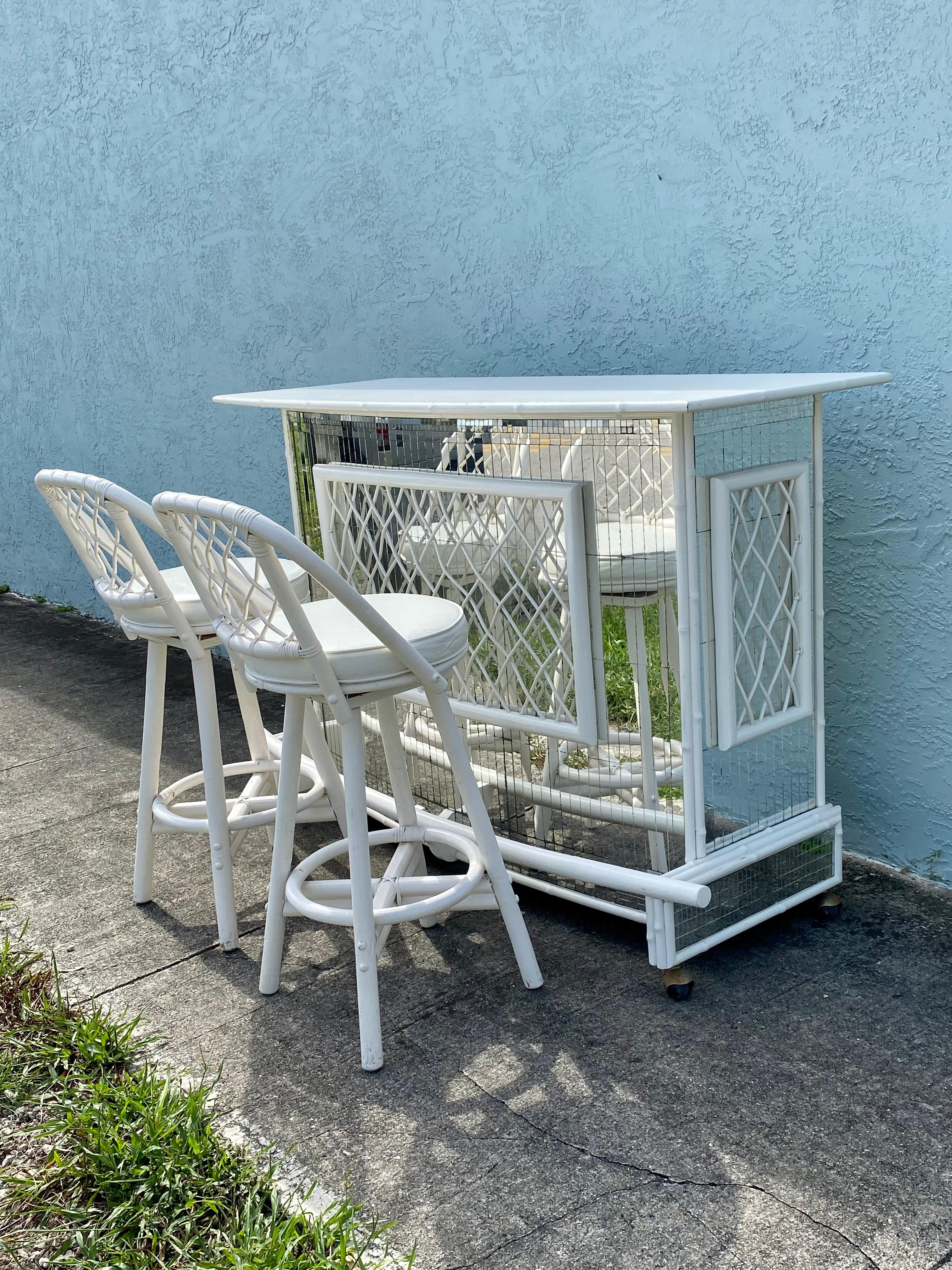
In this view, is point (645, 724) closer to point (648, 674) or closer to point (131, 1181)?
point (648, 674)

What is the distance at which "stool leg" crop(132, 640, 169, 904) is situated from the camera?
281 centimetres

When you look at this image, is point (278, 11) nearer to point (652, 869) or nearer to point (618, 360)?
point (618, 360)

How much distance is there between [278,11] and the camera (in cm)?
409

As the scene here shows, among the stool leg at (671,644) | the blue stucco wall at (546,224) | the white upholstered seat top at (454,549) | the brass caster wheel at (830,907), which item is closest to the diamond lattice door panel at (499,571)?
the white upholstered seat top at (454,549)

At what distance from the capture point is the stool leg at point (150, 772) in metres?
2.81

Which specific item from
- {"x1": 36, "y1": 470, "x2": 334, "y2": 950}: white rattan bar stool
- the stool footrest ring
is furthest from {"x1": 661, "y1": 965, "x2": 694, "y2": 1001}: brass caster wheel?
{"x1": 36, "y1": 470, "x2": 334, "y2": 950}: white rattan bar stool

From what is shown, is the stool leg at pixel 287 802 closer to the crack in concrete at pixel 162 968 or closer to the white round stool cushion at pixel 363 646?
the white round stool cushion at pixel 363 646

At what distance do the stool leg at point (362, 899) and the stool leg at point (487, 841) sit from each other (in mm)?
175

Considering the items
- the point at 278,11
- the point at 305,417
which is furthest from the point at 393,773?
the point at 278,11

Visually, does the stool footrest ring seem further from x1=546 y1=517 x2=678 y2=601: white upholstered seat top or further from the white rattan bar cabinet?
x1=546 y1=517 x2=678 y2=601: white upholstered seat top

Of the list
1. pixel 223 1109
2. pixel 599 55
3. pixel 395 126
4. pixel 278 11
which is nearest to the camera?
pixel 223 1109

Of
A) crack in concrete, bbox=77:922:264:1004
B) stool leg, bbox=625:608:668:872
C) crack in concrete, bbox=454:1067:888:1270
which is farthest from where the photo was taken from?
crack in concrete, bbox=77:922:264:1004

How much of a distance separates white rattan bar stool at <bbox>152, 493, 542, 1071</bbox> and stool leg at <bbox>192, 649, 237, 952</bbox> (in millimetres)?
224

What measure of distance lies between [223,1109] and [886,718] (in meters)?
1.68
